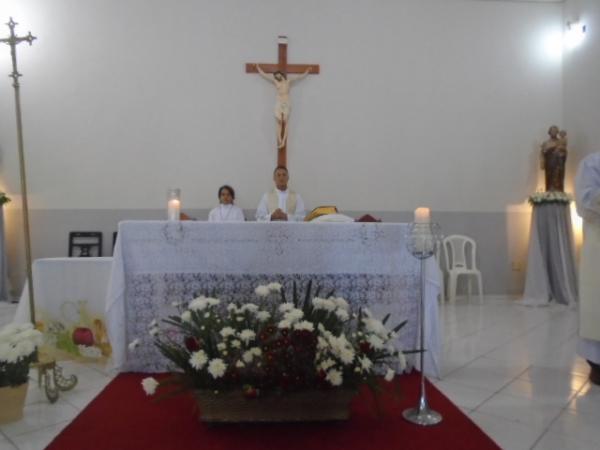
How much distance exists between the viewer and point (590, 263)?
→ 2.91 meters

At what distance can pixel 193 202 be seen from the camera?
6.00 metres

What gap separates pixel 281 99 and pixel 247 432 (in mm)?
4517

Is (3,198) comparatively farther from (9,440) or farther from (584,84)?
(584,84)

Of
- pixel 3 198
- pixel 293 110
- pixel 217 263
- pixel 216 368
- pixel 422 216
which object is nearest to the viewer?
pixel 216 368

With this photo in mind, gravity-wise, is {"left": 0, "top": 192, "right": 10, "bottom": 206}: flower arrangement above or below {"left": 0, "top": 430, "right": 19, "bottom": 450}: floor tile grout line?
above

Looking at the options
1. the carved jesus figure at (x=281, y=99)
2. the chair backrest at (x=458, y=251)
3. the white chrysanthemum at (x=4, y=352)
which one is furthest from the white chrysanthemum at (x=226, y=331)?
the chair backrest at (x=458, y=251)

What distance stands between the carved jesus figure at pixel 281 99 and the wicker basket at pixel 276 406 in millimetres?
4236

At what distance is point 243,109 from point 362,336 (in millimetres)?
4447

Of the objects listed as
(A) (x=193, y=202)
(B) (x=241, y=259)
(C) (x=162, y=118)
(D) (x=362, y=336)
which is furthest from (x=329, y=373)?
(C) (x=162, y=118)

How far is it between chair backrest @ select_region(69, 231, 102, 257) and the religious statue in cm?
550

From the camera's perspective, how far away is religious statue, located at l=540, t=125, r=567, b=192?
588cm

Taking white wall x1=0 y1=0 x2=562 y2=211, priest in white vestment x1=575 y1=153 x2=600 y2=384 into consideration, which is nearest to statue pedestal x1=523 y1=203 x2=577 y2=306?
white wall x1=0 y1=0 x2=562 y2=211

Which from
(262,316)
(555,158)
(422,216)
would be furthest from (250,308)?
(555,158)

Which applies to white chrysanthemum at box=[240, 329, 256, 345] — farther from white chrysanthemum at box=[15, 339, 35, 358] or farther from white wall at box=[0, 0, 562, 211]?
white wall at box=[0, 0, 562, 211]
